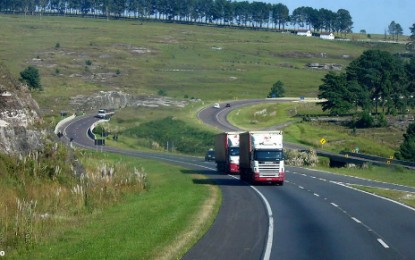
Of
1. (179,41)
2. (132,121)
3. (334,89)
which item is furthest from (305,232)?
(179,41)

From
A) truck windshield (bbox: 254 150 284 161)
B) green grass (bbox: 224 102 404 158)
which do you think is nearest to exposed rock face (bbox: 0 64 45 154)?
truck windshield (bbox: 254 150 284 161)

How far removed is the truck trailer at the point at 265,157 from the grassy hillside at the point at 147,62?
60.2 metres

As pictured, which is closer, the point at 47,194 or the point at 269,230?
the point at 269,230

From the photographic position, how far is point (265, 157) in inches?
1841

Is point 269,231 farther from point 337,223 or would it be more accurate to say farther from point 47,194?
point 47,194

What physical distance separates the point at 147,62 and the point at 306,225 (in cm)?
13554

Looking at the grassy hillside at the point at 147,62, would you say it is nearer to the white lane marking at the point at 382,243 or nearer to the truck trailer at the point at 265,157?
the truck trailer at the point at 265,157

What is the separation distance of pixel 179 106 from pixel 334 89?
2146cm

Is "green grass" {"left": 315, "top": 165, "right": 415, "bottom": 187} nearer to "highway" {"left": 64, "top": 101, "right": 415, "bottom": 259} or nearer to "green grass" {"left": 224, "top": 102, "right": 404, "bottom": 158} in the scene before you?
"highway" {"left": 64, "top": 101, "right": 415, "bottom": 259}

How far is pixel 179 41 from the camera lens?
189625mm

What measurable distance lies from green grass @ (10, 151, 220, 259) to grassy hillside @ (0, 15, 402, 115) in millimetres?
72263

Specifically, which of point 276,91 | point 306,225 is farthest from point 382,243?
point 276,91

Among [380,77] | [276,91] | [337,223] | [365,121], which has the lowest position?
[365,121]

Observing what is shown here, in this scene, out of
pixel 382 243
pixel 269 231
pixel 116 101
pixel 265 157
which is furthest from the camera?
pixel 116 101
